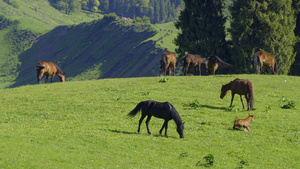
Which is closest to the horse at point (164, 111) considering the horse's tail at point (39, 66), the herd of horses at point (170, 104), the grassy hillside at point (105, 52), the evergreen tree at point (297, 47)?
the herd of horses at point (170, 104)

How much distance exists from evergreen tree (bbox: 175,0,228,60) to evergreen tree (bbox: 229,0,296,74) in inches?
142

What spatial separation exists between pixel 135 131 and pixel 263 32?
34.3 m

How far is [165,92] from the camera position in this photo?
31.5 m

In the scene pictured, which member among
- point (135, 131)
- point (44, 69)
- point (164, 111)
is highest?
point (44, 69)

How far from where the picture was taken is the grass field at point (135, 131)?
1593 cm

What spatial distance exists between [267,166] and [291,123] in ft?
25.4

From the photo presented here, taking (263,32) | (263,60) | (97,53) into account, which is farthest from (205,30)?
(97,53)

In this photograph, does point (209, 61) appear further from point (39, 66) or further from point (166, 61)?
point (39, 66)

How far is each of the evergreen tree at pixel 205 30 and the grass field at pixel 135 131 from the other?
20563 mm

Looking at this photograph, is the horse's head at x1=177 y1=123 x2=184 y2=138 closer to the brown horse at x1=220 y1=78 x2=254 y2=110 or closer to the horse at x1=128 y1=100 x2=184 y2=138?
the horse at x1=128 y1=100 x2=184 y2=138

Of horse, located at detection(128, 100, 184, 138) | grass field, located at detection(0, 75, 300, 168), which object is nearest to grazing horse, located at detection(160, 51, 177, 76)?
grass field, located at detection(0, 75, 300, 168)

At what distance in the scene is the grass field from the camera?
15930mm

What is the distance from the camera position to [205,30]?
183ft

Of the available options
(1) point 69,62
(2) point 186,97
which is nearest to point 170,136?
(2) point 186,97
